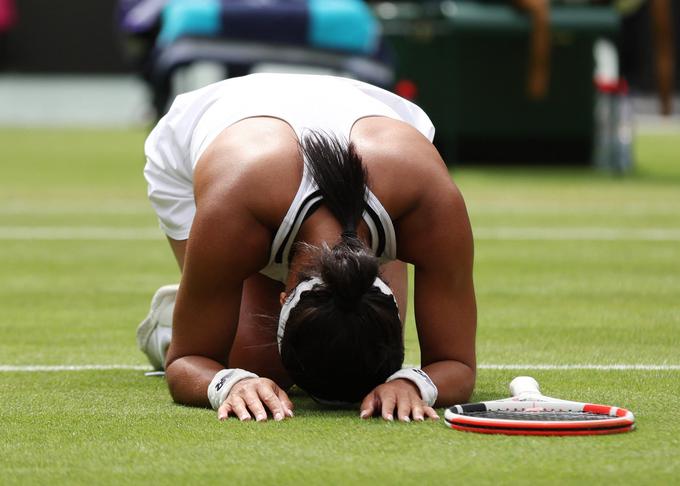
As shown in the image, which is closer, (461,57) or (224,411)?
(224,411)

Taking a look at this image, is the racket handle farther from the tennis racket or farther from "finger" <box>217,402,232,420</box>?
"finger" <box>217,402,232,420</box>

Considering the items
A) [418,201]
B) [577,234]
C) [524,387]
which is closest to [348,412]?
[524,387]

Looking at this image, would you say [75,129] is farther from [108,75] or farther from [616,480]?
[616,480]

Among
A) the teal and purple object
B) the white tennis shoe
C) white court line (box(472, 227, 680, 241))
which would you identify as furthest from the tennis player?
the teal and purple object

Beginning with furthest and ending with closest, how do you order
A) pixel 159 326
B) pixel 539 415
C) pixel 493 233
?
pixel 493 233 → pixel 159 326 → pixel 539 415

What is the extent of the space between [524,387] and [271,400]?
2.16 feet

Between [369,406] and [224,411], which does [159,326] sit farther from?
[369,406]

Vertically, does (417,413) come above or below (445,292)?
below

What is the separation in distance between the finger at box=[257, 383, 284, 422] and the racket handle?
0.61m

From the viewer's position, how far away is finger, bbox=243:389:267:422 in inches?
139

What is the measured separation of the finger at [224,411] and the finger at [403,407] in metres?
0.41

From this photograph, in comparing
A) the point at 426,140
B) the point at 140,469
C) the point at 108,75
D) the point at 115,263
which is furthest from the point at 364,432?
the point at 108,75

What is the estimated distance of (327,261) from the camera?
3.35m

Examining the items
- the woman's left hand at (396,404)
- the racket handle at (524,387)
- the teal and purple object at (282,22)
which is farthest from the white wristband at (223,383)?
the teal and purple object at (282,22)
